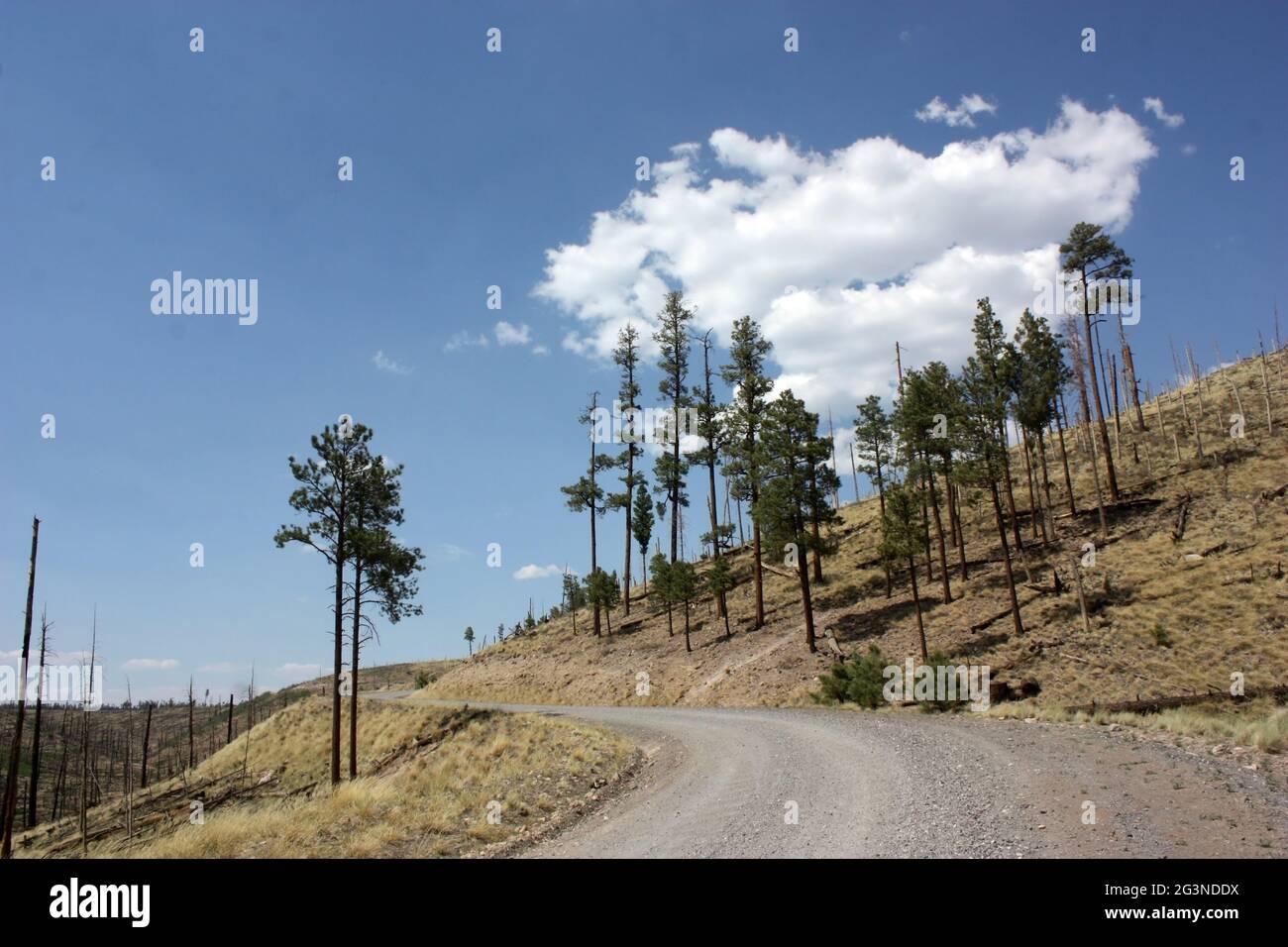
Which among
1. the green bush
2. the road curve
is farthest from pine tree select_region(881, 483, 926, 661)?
the road curve

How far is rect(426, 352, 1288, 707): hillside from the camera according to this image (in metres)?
24.2

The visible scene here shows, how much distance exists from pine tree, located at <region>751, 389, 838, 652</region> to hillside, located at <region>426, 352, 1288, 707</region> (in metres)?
4.99

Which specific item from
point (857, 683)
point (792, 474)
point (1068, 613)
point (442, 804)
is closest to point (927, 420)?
point (792, 474)

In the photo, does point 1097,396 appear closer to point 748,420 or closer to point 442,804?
point 748,420

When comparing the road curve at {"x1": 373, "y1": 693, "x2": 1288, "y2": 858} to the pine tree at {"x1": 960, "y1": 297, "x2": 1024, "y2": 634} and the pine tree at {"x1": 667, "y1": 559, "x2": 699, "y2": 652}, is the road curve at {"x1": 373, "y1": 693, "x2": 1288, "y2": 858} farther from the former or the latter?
the pine tree at {"x1": 667, "y1": 559, "x2": 699, "y2": 652}

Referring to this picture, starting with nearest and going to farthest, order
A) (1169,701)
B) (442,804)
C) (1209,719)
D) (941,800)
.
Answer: (941,800), (442,804), (1209,719), (1169,701)

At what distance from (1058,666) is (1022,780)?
16.9 m

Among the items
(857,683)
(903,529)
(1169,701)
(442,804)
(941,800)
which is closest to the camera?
(941,800)

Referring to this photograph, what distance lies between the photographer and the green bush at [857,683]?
2316 cm

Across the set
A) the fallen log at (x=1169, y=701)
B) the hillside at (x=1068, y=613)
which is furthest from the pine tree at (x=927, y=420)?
the fallen log at (x=1169, y=701)

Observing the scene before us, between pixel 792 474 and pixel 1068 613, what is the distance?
514 inches

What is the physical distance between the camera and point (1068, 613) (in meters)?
28.6
